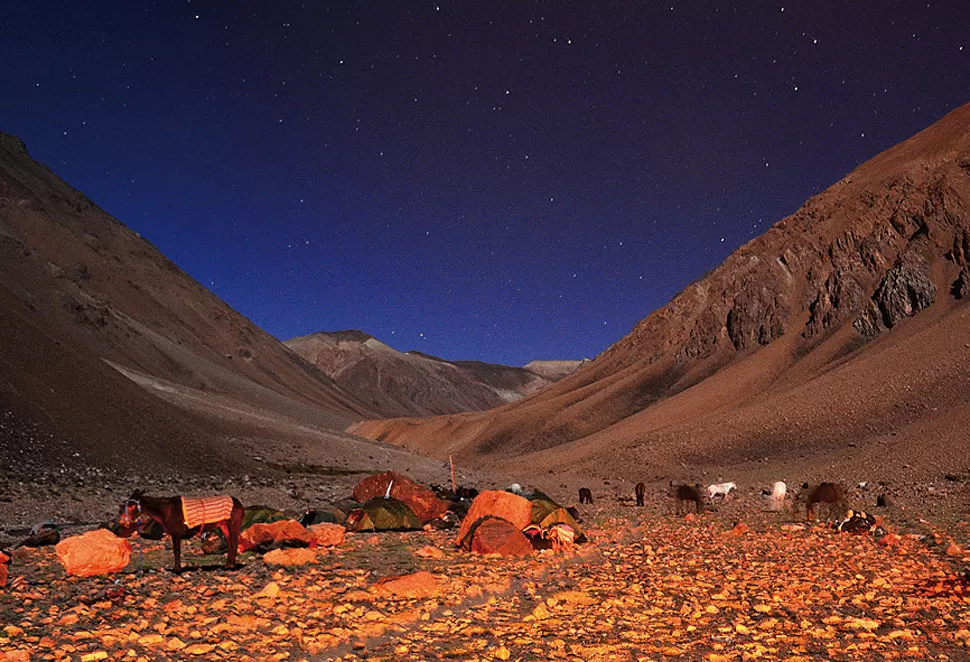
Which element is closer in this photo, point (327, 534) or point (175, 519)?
point (175, 519)

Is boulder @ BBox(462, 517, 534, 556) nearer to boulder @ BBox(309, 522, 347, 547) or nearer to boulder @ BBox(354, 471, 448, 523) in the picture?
boulder @ BBox(309, 522, 347, 547)

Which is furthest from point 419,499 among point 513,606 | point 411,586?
point 513,606

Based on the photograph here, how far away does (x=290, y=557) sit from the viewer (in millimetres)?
12195

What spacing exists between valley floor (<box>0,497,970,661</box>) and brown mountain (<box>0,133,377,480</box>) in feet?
49.8

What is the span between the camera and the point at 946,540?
557 inches

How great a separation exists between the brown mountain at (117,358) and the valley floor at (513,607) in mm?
15183

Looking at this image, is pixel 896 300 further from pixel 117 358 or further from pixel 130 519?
pixel 117 358

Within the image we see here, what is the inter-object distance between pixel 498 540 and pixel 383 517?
199 inches

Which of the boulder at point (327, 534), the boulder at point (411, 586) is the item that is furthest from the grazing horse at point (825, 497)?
the boulder at point (411, 586)

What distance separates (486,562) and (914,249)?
61074 millimetres

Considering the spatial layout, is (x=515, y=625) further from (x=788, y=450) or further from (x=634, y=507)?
(x=788, y=450)

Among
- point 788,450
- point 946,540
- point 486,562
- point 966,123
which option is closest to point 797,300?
point 966,123

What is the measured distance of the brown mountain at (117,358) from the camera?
2681 cm

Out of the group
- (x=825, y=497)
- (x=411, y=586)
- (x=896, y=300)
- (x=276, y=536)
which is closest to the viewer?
(x=411, y=586)
